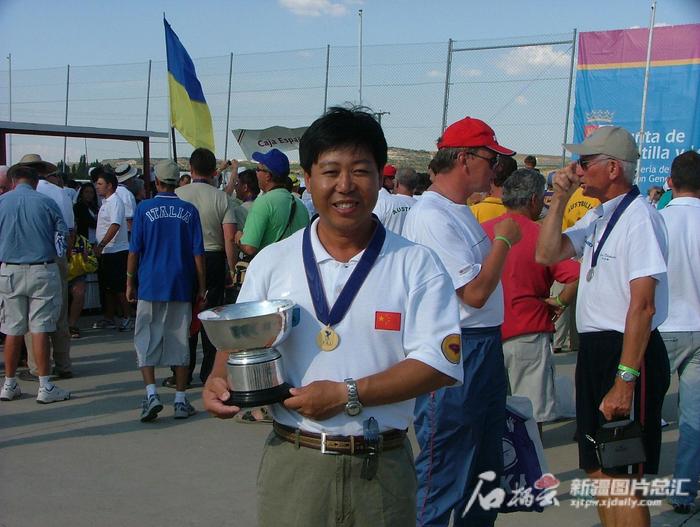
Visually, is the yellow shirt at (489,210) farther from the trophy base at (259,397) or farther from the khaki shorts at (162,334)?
the trophy base at (259,397)

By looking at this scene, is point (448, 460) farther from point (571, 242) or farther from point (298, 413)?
point (298, 413)

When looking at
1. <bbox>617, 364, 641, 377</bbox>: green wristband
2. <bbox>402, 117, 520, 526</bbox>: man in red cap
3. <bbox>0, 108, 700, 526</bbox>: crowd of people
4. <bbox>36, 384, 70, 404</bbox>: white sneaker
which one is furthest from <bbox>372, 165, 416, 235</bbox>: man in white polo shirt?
<bbox>36, 384, 70, 404</bbox>: white sneaker

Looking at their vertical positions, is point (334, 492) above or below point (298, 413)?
below

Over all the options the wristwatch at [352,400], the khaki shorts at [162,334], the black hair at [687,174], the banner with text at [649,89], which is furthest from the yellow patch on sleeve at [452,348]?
the banner with text at [649,89]

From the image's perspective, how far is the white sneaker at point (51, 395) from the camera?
6621 millimetres

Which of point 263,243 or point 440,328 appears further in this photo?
point 263,243

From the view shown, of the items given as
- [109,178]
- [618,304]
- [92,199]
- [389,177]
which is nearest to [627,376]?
[618,304]

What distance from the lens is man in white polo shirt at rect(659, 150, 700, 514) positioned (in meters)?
4.54

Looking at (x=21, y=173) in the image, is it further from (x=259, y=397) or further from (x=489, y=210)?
(x=259, y=397)

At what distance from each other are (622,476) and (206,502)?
8.02ft

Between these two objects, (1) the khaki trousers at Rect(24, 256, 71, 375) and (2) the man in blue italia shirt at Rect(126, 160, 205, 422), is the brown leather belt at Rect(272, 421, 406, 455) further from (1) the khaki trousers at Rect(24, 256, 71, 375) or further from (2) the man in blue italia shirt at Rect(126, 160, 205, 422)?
(1) the khaki trousers at Rect(24, 256, 71, 375)

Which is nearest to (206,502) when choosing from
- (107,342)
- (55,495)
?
(55,495)

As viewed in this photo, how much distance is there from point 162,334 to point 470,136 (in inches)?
141

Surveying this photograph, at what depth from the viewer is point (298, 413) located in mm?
2162
